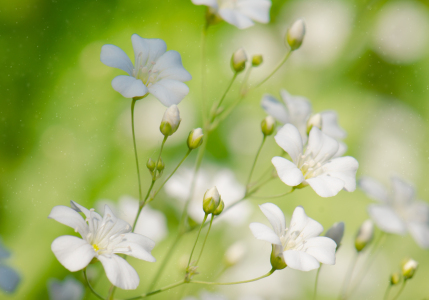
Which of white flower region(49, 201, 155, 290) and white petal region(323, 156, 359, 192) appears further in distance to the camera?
white petal region(323, 156, 359, 192)

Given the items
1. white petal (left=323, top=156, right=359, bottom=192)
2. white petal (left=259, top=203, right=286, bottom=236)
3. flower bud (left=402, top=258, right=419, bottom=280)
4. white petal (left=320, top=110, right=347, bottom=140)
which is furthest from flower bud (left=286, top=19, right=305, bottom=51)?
flower bud (left=402, top=258, right=419, bottom=280)

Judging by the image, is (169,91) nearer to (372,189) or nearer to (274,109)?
(274,109)

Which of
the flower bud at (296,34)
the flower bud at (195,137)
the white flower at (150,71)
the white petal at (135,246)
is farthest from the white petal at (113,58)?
the flower bud at (296,34)

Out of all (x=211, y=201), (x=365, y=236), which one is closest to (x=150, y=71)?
(x=211, y=201)

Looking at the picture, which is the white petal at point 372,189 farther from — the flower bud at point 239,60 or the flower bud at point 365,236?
the flower bud at point 239,60

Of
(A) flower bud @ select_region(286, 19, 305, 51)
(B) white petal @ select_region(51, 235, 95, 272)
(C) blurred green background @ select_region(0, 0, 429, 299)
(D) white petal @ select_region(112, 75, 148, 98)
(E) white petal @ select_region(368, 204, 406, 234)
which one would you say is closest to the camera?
(B) white petal @ select_region(51, 235, 95, 272)

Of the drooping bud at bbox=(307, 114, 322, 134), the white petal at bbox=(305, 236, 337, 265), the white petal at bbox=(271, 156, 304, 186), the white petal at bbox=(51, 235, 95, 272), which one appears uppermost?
the drooping bud at bbox=(307, 114, 322, 134)

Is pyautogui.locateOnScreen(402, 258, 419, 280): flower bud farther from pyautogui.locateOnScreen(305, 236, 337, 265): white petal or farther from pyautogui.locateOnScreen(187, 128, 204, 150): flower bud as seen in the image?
pyautogui.locateOnScreen(187, 128, 204, 150): flower bud
